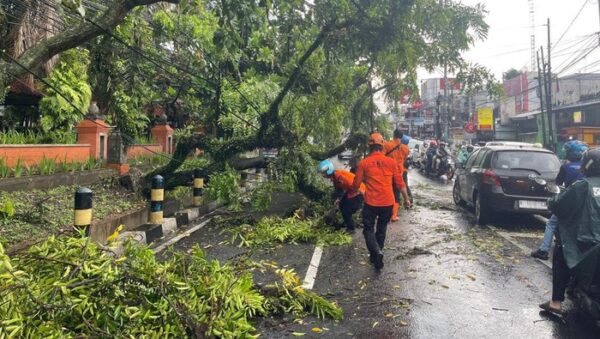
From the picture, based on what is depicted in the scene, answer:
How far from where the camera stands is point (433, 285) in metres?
5.20

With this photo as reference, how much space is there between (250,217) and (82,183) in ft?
12.8

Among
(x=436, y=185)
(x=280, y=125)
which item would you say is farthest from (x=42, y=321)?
(x=436, y=185)

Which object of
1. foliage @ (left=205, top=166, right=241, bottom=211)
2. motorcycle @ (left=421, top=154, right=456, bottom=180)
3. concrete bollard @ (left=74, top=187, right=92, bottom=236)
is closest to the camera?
concrete bollard @ (left=74, top=187, right=92, bottom=236)

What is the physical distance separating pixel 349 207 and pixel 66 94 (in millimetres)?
8054

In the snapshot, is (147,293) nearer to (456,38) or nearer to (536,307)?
(536,307)

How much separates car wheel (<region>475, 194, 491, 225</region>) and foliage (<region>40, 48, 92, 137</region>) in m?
9.54

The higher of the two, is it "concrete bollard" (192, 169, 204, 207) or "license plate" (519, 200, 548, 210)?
"concrete bollard" (192, 169, 204, 207)

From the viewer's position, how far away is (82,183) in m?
9.98

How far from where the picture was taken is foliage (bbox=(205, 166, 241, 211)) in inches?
388

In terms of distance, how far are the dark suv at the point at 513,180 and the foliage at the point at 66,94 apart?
31.4ft

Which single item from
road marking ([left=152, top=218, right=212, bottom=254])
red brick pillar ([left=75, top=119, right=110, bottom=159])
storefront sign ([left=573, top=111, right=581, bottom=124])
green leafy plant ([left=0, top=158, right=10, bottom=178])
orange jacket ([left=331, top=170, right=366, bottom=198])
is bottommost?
road marking ([left=152, top=218, right=212, bottom=254])

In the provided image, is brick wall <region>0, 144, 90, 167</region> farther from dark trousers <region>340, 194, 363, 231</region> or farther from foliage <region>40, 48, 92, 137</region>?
dark trousers <region>340, 194, 363, 231</region>

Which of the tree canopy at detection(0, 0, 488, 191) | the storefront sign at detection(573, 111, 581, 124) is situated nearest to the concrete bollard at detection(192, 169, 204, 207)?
the tree canopy at detection(0, 0, 488, 191)

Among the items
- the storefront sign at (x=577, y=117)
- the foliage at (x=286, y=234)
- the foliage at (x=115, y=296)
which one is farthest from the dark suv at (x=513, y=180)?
the storefront sign at (x=577, y=117)
